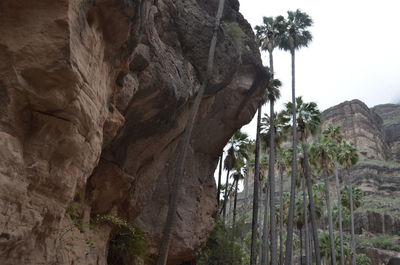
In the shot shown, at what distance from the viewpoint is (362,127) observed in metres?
108

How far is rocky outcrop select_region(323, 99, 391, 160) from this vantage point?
106062 mm

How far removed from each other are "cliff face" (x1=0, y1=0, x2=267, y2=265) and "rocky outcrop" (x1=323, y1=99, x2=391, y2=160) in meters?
92.7

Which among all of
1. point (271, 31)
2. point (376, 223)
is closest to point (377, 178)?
point (376, 223)

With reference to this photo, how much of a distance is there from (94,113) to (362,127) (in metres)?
110

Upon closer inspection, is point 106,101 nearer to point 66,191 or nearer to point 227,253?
point 66,191

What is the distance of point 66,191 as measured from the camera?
8.20 metres

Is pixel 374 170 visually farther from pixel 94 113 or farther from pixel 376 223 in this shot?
pixel 94 113

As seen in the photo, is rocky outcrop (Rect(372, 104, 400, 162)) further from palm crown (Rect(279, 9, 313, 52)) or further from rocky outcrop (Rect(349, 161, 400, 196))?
palm crown (Rect(279, 9, 313, 52))

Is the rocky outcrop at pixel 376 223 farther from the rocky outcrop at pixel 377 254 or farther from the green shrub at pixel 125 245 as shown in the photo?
the green shrub at pixel 125 245

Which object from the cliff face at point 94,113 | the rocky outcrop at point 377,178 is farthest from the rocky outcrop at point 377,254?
the cliff face at point 94,113

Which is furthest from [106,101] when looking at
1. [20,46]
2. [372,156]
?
[372,156]

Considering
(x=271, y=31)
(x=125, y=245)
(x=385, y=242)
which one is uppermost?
(x=271, y=31)

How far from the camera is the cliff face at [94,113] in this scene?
23.3ft

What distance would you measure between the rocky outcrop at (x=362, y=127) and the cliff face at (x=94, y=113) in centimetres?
9267
